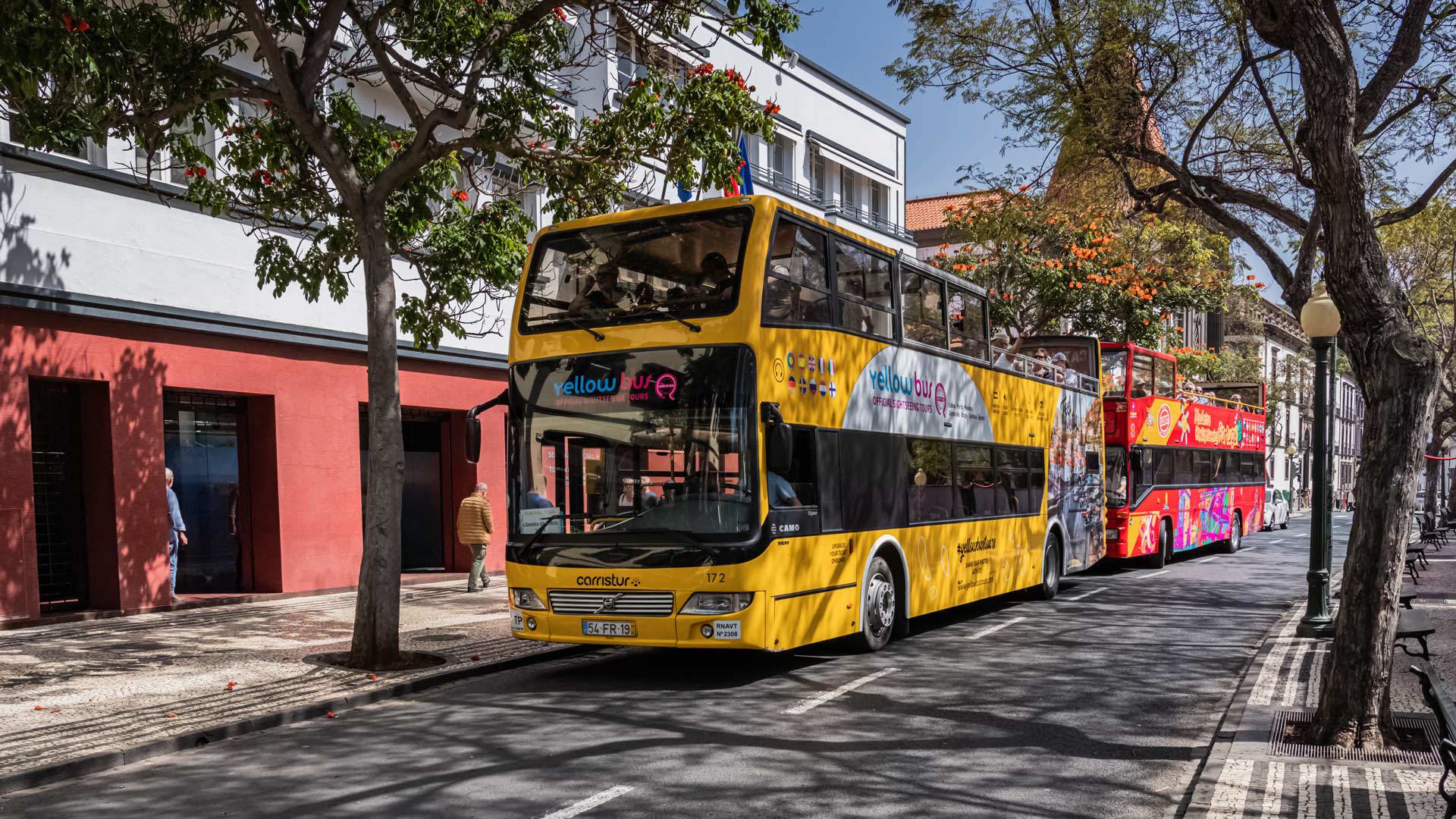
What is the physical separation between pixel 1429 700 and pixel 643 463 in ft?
19.1

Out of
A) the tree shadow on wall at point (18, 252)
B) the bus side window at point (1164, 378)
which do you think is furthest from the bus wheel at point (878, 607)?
the bus side window at point (1164, 378)

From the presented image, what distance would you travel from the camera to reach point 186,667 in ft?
34.1

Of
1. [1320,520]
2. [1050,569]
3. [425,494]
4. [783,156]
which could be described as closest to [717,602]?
[1320,520]

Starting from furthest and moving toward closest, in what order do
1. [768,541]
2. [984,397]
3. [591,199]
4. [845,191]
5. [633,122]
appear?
[845,191], [984,397], [591,199], [633,122], [768,541]

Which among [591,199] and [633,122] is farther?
[591,199]

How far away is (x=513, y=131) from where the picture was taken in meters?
11.1

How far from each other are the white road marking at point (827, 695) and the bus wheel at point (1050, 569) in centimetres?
680

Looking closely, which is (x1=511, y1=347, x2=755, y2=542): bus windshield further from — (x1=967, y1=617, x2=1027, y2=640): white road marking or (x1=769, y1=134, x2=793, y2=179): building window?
(x1=769, y1=134, x2=793, y2=179): building window

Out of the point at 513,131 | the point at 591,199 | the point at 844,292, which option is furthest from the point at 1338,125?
the point at 591,199

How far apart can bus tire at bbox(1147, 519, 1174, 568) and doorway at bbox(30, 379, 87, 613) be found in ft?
60.0

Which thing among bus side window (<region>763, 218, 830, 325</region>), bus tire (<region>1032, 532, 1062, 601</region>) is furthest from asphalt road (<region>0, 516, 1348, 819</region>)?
bus tire (<region>1032, 532, 1062, 601</region>)

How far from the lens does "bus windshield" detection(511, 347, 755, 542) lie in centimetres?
935

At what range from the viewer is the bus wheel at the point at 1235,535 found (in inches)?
1092

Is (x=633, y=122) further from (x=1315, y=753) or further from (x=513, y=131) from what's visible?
(x=1315, y=753)
